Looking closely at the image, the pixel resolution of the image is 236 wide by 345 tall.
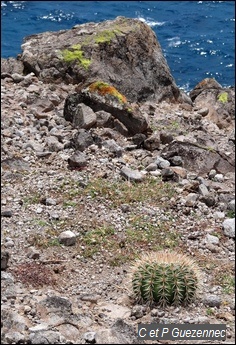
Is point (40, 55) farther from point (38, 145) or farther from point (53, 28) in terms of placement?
point (53, 28)

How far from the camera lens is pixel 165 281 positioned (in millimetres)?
9078

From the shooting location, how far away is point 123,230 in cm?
1132

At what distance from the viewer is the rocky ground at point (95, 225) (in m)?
9.04

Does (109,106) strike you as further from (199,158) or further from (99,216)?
(99,216)

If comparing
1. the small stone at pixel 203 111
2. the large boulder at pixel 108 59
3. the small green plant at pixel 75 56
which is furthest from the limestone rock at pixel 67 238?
the small stone at pixel 203 111

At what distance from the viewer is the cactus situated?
909cm

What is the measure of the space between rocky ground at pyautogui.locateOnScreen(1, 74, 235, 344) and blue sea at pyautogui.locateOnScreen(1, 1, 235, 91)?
12.8 m

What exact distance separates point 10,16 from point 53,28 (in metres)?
2.92

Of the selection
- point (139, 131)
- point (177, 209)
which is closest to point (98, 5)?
point (139, 131)

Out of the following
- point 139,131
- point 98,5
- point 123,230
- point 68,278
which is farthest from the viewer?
point 98,5

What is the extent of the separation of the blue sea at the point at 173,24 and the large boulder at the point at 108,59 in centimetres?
825

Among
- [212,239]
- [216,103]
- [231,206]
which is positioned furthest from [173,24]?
[212,239]

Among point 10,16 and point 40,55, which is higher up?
point 40,55

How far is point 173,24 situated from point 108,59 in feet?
50.7
